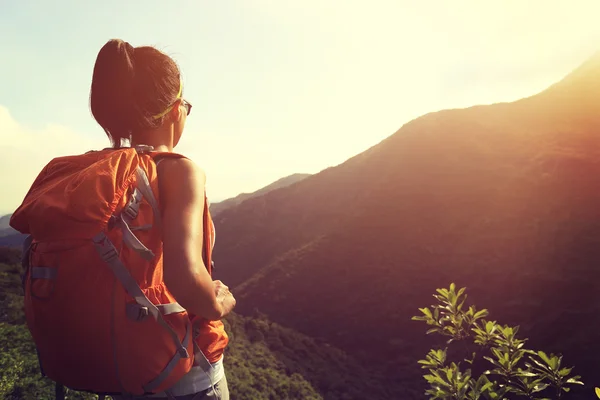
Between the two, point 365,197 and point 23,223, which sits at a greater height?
point 23,223

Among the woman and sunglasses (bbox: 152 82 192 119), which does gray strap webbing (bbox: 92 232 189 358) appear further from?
sunglasses (bbox: 152 82 192 119)

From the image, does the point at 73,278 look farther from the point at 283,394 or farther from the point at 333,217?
the point at 333,217

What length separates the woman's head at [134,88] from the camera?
47.6 inches

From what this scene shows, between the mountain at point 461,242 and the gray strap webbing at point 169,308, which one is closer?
the gray strap webbing at point 169,308

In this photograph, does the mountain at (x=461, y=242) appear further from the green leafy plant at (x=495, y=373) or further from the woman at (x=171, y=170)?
the woman at (x=171, y=170)

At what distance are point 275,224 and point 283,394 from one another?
158 feet

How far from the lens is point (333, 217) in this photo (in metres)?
57.0

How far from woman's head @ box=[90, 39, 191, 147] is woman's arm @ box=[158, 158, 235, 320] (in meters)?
0.25

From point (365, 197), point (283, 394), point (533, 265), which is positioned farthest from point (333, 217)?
point (283, 394)

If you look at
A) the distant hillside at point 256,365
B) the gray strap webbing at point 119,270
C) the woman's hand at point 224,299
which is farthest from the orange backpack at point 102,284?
the distant hillside at point 256,365

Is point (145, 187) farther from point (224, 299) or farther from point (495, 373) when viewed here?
point (495, 373)

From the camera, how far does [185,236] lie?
988mm

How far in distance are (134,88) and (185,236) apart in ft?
1.78

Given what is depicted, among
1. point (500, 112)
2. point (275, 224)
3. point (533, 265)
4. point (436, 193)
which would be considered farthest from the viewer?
point (275, 224)
